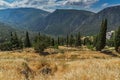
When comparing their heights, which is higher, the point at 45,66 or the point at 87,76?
the point at 87,76

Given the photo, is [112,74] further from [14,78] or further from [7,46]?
[7,46]

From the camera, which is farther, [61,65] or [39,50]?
[39,50]

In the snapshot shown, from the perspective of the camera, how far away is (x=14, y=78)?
1086 cm

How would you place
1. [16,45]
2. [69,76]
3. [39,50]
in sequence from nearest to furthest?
[69,76] → [39,50] → [16,45]

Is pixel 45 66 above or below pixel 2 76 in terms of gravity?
below

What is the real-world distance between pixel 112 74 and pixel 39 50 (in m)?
85.2

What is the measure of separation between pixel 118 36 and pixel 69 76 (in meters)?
110

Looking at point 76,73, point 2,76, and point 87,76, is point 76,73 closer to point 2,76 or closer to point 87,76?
point 87,76

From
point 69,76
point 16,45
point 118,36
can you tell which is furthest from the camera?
point 16,45

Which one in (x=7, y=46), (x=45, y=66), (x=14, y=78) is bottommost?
(x=7, y=46)

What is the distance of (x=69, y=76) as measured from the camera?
9.62m

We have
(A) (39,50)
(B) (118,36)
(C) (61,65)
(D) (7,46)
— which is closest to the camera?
(C) (61,65)

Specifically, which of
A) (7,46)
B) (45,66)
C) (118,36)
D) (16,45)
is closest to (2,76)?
(45,66)

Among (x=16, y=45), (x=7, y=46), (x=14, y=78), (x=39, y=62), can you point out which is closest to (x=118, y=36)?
(x=16, y=45)
